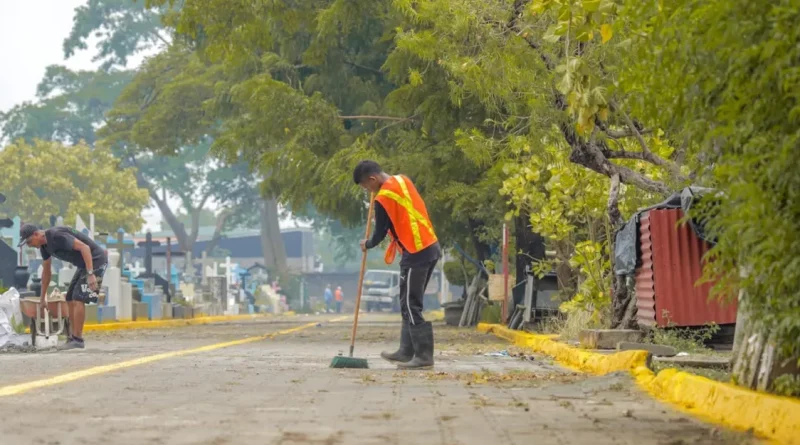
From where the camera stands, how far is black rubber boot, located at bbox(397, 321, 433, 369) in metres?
12.9

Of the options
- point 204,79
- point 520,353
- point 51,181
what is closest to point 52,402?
point 520,353

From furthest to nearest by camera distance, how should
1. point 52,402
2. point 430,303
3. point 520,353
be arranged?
point 430,303 → point 520,353 → point 52,402

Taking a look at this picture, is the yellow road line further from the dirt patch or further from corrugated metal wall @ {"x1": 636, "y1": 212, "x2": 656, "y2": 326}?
corrugated metal wall @ {"x1": 636, "y1": 212, "x2": 656, "y2": 326}

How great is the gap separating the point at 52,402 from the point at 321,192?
58.8 feet

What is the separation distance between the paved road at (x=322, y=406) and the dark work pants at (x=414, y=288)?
1.94ft

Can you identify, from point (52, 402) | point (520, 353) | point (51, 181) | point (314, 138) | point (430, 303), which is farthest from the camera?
point (430, 303)

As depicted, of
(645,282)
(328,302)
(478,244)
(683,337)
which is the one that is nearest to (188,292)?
(478,244)

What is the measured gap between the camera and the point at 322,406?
836 cm

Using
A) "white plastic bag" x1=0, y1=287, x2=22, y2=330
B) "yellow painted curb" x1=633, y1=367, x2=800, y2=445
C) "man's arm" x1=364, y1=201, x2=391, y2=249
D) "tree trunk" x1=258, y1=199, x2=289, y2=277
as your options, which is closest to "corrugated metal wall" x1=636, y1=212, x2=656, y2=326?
"man's arm" x1=364, y1=201, x2=391, y2=249

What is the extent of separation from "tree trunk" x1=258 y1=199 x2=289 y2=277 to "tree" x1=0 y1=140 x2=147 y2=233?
10.4 meters

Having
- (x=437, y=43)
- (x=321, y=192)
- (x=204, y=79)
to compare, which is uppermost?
(x=204, y=79)

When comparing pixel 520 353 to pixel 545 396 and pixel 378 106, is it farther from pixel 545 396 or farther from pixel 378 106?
pixel 378 106

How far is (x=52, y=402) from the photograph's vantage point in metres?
8.43

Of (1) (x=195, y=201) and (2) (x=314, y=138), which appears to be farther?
(1) (x=195, y=201)
